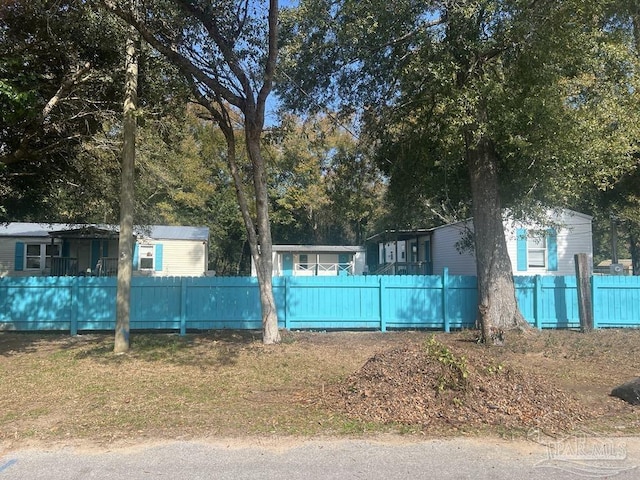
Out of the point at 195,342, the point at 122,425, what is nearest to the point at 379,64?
the point at 195,342

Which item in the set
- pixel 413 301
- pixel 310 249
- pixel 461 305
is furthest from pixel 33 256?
pixel 461 305

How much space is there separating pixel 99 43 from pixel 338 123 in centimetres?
545

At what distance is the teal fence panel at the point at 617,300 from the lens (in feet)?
42.9

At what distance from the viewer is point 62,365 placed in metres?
8.58

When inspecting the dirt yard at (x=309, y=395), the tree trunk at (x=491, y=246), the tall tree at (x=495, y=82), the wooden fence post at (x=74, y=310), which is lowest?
the dirt yard at (x=309, y=395)

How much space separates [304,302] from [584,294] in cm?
690

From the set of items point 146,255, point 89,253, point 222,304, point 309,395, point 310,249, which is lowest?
point 309,395

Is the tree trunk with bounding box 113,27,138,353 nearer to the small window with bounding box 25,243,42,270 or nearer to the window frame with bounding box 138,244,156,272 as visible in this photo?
the window frame with bounding box 138,244,156,272

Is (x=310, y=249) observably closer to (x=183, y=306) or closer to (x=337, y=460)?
(x=183, y=306)

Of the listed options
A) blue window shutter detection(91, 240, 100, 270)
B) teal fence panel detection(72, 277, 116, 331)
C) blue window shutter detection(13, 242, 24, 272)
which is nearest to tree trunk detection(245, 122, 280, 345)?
teal fence panel detection(72, 277, 116, 331)

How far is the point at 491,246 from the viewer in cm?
1148

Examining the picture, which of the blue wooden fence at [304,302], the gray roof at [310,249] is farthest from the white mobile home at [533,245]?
the gray roof at [310,249]

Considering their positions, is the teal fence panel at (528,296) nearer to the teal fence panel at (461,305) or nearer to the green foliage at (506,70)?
the teal fence panel at (461,305)

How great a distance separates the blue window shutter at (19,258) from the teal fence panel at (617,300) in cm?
2494
